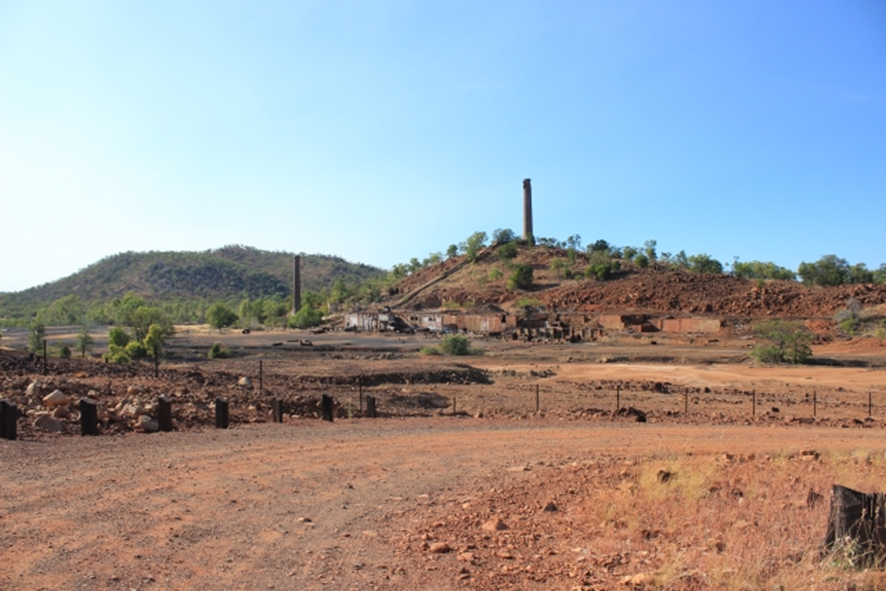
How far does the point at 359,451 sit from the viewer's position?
14.4 meters

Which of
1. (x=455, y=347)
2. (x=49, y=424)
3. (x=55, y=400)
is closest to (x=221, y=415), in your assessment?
(x=55, y=400)

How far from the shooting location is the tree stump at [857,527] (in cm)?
713

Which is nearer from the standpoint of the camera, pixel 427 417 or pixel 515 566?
pixel 515 566

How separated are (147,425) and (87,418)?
4.30 feet

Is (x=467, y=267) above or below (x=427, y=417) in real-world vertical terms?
above

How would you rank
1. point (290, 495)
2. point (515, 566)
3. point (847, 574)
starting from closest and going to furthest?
1. point (847, 574)
2. point (515, 566)
3. point (290, 495)

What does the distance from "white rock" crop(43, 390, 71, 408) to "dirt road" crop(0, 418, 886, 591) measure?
2287 mm

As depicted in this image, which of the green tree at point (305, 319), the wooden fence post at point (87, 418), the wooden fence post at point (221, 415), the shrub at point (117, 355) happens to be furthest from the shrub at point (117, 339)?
the green tree at point (305, 319)

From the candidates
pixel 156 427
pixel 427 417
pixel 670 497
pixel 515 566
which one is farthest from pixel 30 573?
pixel 427 417

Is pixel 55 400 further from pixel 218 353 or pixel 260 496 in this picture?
pixel 218 353

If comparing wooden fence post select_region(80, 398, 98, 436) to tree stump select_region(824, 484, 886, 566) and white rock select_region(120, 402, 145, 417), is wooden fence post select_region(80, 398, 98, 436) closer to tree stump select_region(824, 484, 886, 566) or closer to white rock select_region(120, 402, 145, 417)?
white rock select_region(120, 402, 145, 417)

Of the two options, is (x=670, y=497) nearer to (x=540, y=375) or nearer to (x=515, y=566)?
(x=515, y=566)

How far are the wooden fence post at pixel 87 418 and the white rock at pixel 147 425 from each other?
101 centimetres

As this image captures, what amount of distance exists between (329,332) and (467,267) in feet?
137
